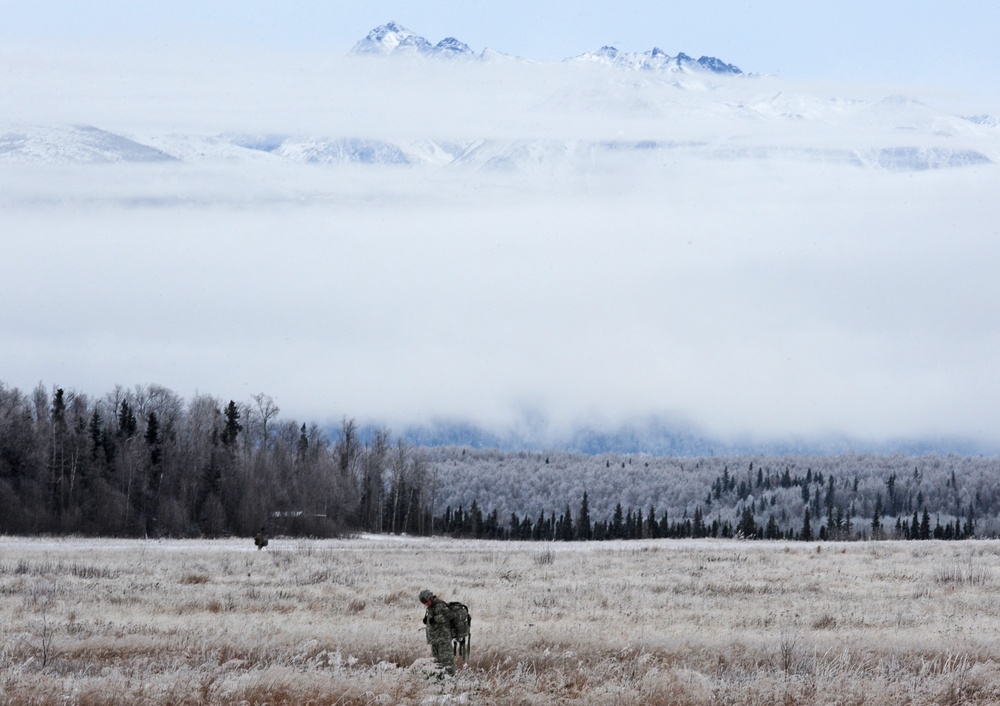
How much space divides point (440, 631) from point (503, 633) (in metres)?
5.67

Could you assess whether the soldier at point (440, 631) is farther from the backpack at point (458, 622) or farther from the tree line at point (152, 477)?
the tree line at point (152, 477)

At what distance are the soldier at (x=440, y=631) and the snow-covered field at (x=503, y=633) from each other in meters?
0.37

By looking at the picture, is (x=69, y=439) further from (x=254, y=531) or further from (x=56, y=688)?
(x=56, y=688)

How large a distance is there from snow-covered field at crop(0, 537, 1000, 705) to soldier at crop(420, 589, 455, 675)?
1.23 feet

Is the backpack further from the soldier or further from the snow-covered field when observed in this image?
the snow-covered field

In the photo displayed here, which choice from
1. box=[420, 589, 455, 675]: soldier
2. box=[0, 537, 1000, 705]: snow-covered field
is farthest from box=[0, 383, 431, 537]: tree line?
box=[420, 589, 455, 675]: soldier

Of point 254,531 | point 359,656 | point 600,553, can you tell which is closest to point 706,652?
point 359,656

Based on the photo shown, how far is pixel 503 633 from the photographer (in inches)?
868

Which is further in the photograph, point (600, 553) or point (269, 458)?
point (269, 458)

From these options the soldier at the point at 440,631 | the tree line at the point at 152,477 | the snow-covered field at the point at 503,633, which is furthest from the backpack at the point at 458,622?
the tree line at the point at 152,477

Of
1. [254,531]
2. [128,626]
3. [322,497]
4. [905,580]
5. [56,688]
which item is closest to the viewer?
[56,688]

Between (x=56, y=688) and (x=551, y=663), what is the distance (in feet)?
26.8

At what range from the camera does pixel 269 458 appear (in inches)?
4208

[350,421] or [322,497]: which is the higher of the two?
[350,421]
